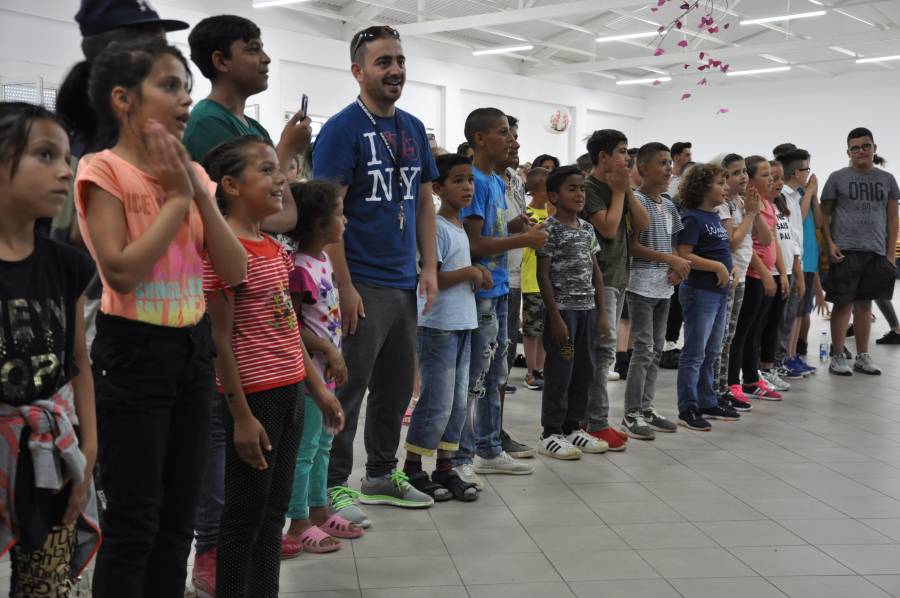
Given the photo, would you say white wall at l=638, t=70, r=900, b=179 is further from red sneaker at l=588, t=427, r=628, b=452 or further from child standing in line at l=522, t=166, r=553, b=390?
red sneaker at l=588, t=427, r=628, b=452

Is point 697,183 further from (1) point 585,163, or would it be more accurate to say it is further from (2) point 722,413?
(1) point 585,163

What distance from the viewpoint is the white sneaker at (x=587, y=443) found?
4.06m

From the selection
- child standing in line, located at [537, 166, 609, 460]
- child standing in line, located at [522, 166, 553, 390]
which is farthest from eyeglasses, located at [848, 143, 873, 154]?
child standing in line, located at [537, 166, 609, 460]

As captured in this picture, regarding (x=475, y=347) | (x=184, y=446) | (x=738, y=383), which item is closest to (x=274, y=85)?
(x=738, y=383)

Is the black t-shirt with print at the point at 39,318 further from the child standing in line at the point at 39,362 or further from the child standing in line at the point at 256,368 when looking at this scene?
the child standing in line at the point at 256,368

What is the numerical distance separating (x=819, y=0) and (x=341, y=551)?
13196mm

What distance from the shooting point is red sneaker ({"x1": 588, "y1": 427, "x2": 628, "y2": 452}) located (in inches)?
163

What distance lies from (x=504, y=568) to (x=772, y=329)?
3564 millimetres

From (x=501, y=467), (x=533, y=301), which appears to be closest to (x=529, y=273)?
(x=533, y=301)

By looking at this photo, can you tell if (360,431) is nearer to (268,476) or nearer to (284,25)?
(268,476)

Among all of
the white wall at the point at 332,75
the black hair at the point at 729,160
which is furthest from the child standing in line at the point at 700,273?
the white wall at the point at 332,75

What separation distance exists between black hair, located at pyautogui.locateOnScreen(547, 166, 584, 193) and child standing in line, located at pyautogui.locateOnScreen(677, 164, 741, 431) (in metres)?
0.98

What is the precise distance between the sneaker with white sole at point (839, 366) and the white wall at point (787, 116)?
13266 millimetres

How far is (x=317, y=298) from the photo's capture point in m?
2.59
